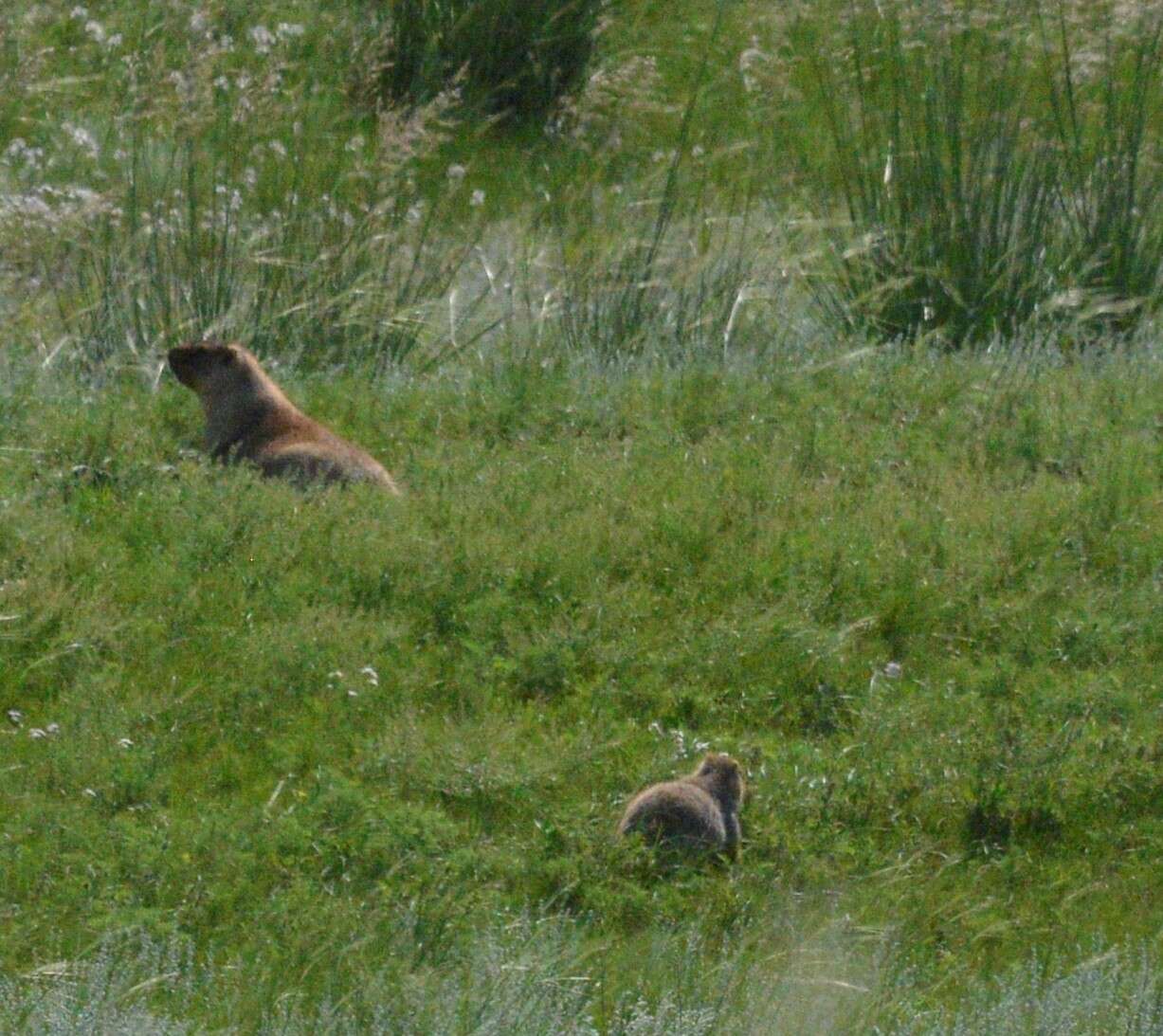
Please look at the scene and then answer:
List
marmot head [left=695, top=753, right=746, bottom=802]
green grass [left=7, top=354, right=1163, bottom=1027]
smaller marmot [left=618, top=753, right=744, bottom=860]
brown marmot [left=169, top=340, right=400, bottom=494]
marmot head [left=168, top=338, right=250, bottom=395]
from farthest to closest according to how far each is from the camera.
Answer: marmot head [left=168, top=338, right=250, bottom=395] → brown marmot [left=169, top=340, right=400, bottom=494] → marmot head [left=695, top=753, right=746, bottom=802] → smaller marmot [left=618, top=753, right=744, bottom=860] → green grass [left=7, top=354, right=1163, bottom=1027]

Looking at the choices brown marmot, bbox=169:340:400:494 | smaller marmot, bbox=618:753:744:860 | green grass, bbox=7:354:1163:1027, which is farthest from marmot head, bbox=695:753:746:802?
brown marmot, bbox=169:340:400:494

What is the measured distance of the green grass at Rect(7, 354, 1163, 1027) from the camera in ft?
16.8

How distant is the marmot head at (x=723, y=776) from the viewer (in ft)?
17.9

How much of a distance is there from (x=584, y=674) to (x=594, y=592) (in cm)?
39

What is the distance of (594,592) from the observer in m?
6.68

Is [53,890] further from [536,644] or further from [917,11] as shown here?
[917,11]

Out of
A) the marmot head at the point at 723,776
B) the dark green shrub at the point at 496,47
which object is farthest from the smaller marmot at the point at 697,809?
the dark green shrub at the point at 496,47

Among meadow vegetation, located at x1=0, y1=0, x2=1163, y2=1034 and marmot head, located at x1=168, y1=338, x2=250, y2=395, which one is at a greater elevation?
marmot head, located at x1=168, y1=338, x2=250, y2=395

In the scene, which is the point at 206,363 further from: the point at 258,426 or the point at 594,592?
the point at 594,592

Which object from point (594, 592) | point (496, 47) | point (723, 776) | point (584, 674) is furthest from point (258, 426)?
point (496, 47)

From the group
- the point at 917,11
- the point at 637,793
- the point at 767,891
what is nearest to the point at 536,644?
the point at 637,793

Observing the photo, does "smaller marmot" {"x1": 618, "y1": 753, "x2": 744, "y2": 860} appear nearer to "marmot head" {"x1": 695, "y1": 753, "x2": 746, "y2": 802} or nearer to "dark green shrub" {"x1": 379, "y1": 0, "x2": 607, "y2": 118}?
"marmot head" {"x1": 695, "y1": 753, "x2": 746, "y2": 802}

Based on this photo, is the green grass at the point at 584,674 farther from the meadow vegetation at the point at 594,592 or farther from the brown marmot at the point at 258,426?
the brown marmot at the point at 258,426

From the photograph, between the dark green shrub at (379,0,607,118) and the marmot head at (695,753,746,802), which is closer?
the marmot head at (695,753,746,802)
